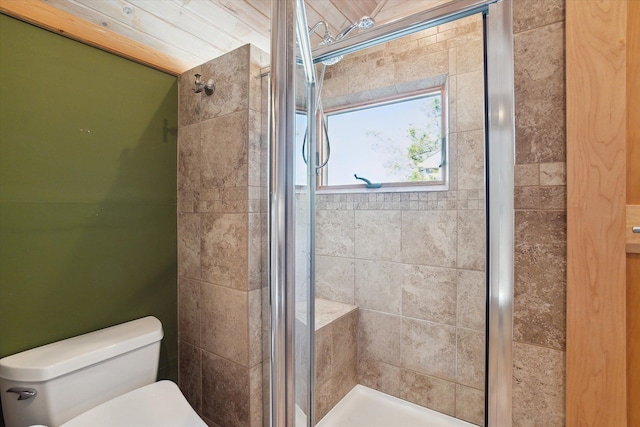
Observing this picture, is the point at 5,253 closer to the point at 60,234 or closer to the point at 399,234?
the point at 60,234

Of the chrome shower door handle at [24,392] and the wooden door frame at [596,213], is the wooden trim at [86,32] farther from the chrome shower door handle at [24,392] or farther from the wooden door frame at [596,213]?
the wooden door frame at [596,213]

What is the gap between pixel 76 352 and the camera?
3.09 ft

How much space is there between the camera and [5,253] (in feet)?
3.11

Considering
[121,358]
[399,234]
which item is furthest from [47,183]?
[399,234]

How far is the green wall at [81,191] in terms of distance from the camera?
3.17 feet

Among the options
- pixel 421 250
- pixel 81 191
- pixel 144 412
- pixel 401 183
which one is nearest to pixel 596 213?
pixel 421 250

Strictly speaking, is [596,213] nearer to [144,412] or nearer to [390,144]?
[390,144]

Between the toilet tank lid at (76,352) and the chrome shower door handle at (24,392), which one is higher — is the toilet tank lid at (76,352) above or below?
above

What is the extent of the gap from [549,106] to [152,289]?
65.7 inches

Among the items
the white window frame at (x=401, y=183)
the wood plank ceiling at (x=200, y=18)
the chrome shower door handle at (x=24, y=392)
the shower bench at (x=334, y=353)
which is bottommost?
the shower bench at (x=334, y=353)

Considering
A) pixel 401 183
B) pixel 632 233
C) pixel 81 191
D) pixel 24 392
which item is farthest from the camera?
pixel 401 183

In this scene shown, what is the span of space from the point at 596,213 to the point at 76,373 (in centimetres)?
158

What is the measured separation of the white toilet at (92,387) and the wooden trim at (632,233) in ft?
4.30

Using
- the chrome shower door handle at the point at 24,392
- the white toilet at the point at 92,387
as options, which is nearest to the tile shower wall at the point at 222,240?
the white toilet at the point at 92,387
